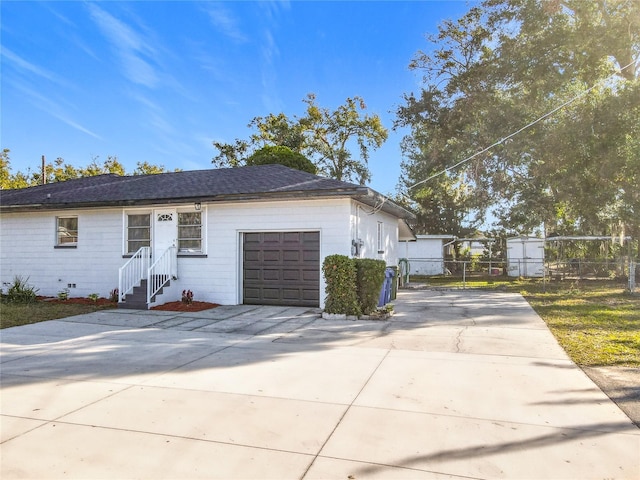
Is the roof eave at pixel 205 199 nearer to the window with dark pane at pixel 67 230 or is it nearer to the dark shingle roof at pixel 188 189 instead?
the dark shingle roof at pixel 188 189

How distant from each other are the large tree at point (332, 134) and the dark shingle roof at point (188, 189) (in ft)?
52.7

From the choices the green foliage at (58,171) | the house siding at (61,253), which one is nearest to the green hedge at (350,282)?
the house siding at (61,253)

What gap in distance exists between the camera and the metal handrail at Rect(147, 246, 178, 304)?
10656 mm

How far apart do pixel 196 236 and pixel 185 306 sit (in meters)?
2.10

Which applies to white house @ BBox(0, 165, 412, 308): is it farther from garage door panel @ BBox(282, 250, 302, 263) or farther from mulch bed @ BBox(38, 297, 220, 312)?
mulch bed @ BBox(38, 297, 220, 312)

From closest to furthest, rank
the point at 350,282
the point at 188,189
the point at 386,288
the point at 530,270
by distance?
1. the point at 350,282
2. the point at 386,288
3. the point at 188,189
4. the point at 530,270

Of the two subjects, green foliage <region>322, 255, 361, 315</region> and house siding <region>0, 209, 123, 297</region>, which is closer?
green foliage <region>322, 255, 361, 315</region>

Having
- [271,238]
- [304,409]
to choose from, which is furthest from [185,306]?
[304,409]

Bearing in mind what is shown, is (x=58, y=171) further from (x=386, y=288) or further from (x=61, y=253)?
(x=386, y=288)

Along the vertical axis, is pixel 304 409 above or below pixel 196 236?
below

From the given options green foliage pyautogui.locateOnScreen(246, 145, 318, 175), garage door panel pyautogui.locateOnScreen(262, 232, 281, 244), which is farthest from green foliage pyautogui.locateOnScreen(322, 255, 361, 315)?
green foliage pyautogui.locateOnScreen(246, 145, 318, 175)

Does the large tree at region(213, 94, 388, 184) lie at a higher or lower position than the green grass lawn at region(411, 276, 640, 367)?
higher

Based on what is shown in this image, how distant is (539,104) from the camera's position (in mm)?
16141

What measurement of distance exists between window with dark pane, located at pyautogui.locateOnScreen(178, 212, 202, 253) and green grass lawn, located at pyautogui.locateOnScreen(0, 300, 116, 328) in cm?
243
